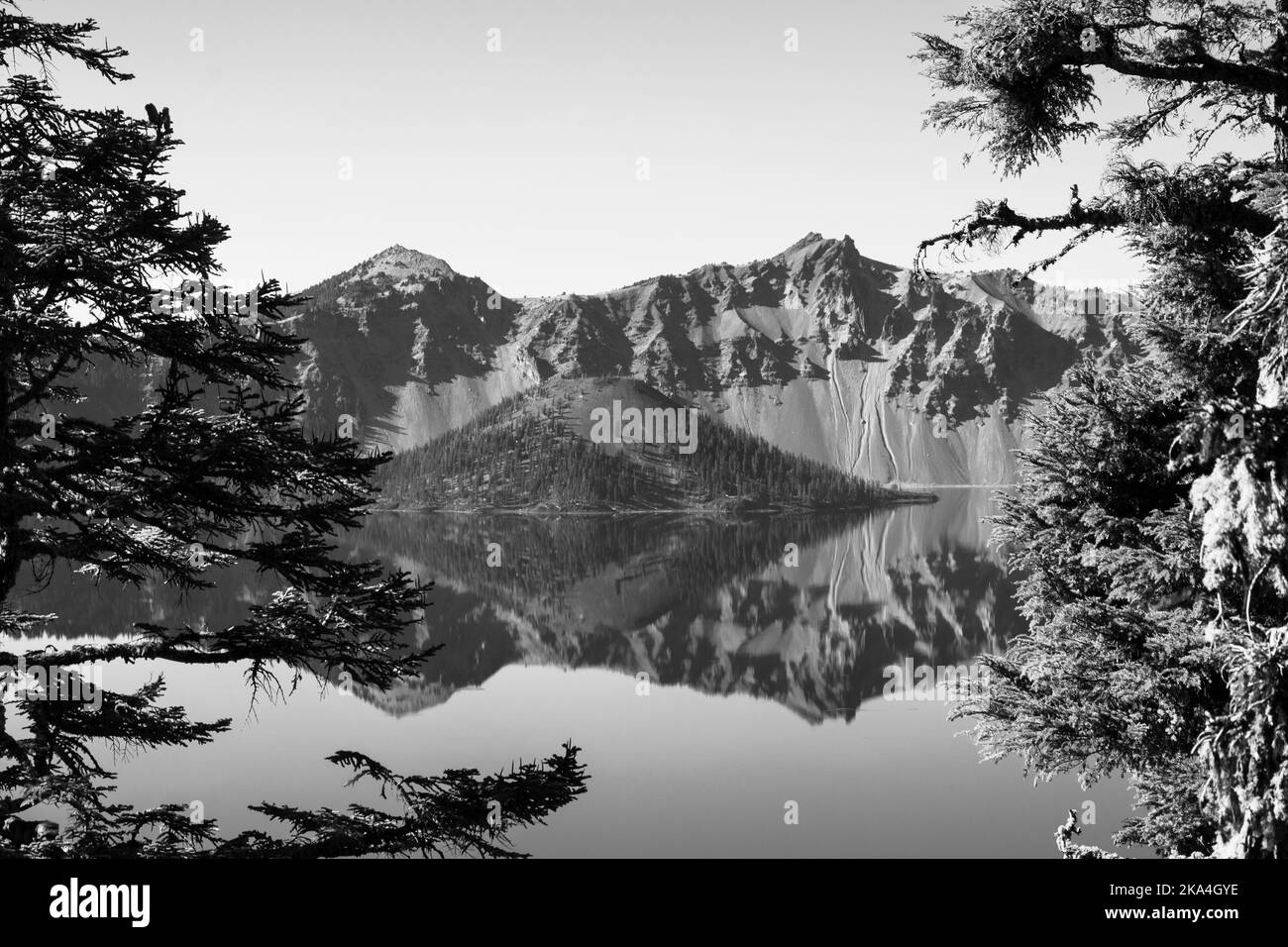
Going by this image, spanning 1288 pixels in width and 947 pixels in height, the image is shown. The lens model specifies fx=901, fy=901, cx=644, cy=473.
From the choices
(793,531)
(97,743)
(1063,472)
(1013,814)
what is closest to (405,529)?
(793,531)

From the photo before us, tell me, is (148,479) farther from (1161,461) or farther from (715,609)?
(715,609)

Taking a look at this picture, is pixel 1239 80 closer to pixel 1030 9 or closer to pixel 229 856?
pixel 1030 9

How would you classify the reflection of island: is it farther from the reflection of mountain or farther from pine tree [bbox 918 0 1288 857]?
pine tree [bbox 918 0 1288 857]

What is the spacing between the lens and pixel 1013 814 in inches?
1339

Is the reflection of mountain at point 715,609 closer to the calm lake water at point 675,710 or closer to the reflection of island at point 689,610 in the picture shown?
the reflection of island at point 689,610

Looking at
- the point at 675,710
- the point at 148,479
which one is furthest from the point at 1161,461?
the point at 675,710

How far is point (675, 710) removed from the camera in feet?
184

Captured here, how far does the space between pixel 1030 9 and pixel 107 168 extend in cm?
1033

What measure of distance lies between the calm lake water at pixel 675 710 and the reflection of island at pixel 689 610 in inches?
14.7

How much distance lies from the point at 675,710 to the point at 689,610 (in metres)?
33.2

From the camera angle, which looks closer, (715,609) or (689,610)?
(689,610)

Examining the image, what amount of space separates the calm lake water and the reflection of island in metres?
0.37
